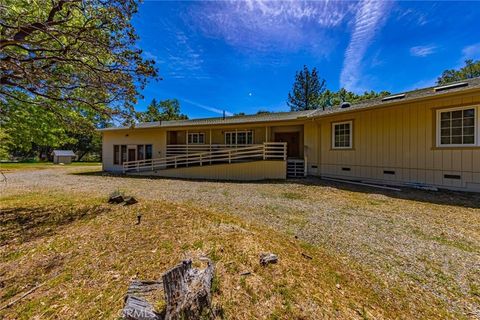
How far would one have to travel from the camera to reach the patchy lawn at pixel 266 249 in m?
2.26

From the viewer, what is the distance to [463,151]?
7129mm

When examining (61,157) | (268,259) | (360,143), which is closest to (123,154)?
(360,143)

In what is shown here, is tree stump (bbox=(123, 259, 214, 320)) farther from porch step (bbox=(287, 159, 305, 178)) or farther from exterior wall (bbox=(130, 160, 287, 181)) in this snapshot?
porch step (bbox=(287, 159, 305, 178))

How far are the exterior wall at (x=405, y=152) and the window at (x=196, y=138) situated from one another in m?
9.33

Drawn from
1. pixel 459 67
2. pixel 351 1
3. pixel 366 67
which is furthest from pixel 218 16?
pixel 459 67

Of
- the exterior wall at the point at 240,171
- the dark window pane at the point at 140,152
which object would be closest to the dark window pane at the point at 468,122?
the exterior wall at the point at 240,171

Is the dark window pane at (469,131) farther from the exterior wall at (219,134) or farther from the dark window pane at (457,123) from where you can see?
the exterior wall at (219,134)

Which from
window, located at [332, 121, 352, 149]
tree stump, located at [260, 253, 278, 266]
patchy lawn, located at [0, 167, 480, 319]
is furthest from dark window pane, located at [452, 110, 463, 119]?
tree stump, located at [260, 253, 278, 266]

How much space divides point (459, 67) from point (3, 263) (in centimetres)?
3845

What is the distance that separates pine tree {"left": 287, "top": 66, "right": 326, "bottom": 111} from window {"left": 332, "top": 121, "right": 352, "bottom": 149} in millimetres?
19153

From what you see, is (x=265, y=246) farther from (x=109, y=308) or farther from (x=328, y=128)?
(x=328, y=128)

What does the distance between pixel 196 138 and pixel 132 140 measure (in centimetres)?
549

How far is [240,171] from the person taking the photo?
12.1 meters

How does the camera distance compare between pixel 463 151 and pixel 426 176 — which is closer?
pixel 463 151
